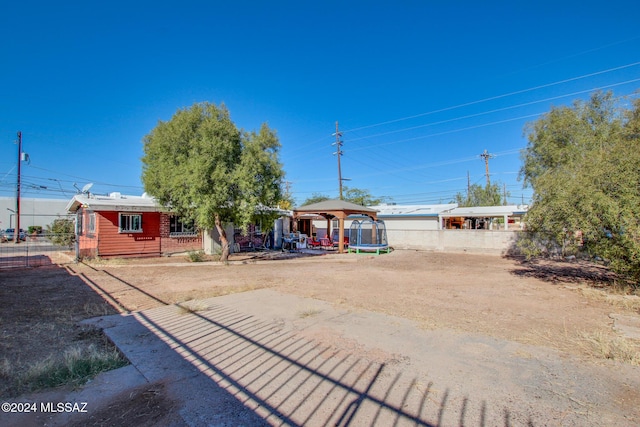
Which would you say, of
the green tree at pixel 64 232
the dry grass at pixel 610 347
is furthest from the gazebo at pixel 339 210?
the dry grass at pixel 610 347

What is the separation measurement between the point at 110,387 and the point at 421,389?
10.4 feet

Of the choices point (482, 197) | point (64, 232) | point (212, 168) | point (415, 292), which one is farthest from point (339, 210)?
point (482, 197)

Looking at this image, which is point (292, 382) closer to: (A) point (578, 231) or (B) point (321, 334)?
(B) point (321, 334)

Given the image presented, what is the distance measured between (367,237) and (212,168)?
1076 cm

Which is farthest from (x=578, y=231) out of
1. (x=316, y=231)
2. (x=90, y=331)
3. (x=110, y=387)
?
(x=316, y=231)

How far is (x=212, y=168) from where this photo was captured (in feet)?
39.9

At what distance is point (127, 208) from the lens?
47.9 ft

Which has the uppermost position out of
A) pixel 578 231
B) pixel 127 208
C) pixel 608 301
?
pixel 127 208

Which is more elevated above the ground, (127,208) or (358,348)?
(127,208)

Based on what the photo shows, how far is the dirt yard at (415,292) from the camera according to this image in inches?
195

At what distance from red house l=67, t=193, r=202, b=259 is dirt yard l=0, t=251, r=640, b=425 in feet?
5.31

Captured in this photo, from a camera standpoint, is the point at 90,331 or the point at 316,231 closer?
the point at 90,331

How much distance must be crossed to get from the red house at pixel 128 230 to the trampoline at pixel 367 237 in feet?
28.9

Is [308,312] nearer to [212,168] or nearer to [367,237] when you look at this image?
[212,168]
